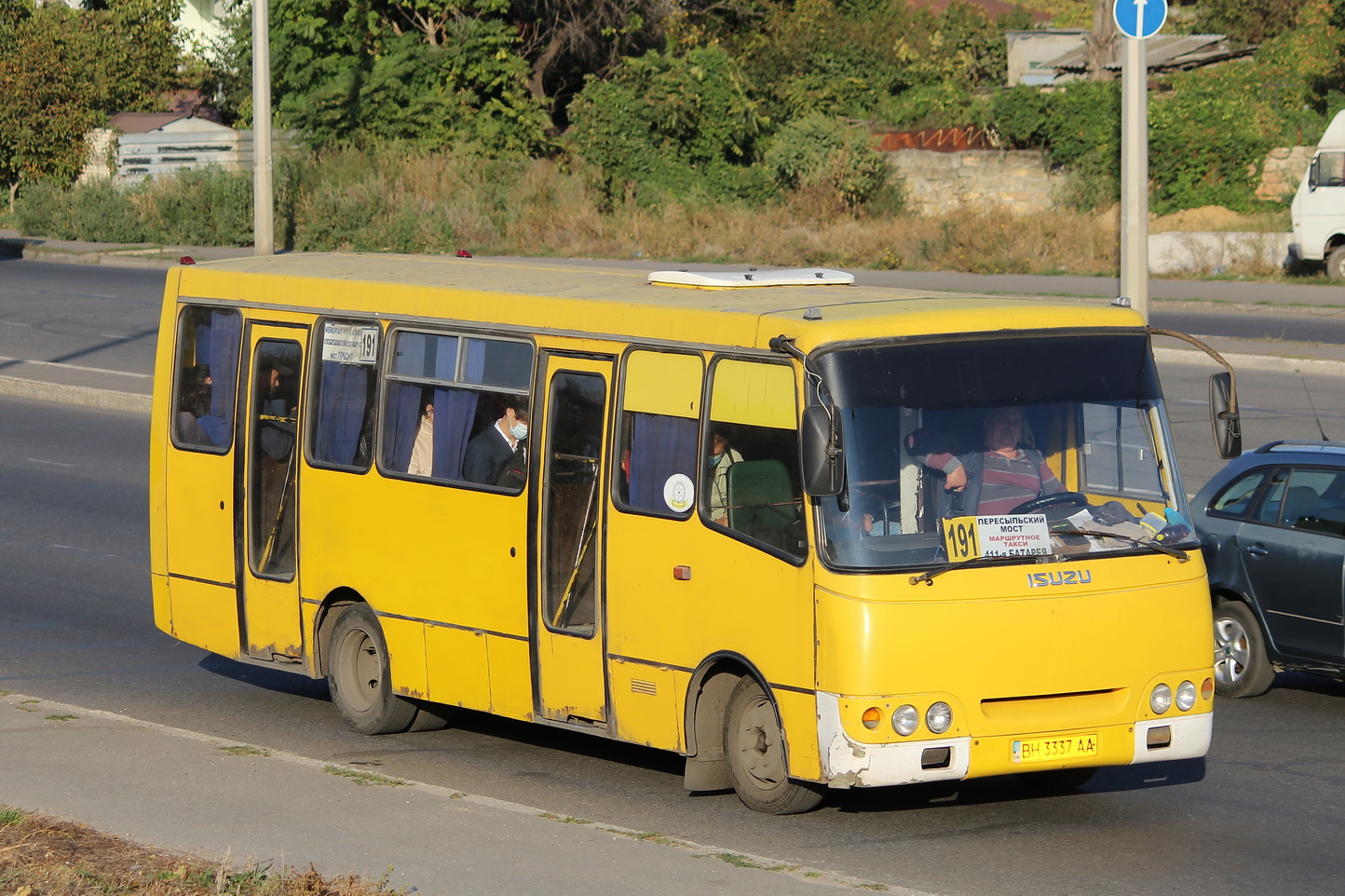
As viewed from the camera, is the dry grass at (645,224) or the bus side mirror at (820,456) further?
the dry grass at (645,224)

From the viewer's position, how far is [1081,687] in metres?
7.71

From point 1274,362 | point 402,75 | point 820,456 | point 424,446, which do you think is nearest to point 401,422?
point 424,446

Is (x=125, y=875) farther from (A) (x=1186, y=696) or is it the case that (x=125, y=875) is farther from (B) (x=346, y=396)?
(A) (x=1186, y=696)

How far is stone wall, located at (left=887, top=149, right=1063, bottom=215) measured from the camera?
42844 mm

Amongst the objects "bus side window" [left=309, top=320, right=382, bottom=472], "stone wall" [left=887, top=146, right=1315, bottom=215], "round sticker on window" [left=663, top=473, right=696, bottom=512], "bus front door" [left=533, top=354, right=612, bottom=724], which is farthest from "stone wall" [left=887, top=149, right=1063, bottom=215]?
"round sticker on window" [left=663, top=473, right=696, bottom=512]

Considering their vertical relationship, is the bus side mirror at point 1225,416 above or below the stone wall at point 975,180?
below

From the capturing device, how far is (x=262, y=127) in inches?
1125

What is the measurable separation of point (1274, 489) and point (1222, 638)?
952mm

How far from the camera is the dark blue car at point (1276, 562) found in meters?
10.3

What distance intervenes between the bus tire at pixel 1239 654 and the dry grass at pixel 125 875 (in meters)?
6.26

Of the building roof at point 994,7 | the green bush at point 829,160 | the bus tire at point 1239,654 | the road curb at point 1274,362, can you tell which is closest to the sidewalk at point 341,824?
the bus tire at point 1239,654

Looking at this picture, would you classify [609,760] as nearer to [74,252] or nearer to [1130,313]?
[1130,313]

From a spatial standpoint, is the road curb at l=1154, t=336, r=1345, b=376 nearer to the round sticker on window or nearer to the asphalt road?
the asphalt road

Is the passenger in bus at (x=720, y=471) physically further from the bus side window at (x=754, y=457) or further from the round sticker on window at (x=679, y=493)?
the round sticker on window at (x=679, y=493)
